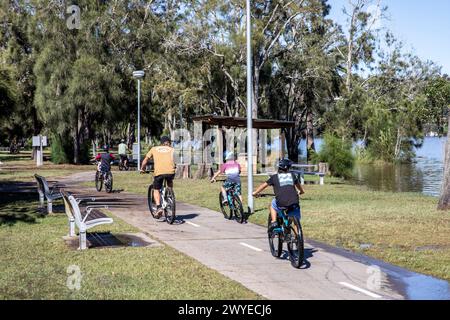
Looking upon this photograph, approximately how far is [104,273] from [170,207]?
17.5 feet

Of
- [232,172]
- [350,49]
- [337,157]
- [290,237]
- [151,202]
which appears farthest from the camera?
[350,49]

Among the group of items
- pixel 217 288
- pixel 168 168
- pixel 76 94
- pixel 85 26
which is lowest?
pixel 217 288

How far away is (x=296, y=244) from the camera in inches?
350

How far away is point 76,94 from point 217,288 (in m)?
33.2

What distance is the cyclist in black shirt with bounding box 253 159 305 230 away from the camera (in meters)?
9.20

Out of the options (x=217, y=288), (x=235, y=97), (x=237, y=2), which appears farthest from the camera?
(x=235, y=97)

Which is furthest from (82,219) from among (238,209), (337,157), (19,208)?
(337,157)

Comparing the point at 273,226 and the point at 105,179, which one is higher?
the point at 105,179

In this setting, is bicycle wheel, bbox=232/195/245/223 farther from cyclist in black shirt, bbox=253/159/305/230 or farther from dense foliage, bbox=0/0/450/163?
dense foliage, bbox=0/0/450/163

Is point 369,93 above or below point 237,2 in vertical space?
below

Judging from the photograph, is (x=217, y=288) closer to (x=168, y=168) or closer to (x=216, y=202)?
(x=168, y=168)

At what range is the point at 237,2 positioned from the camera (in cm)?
4359

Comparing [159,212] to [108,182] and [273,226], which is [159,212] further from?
[108,182]

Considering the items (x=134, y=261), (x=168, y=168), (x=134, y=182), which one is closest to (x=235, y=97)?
(x=134, y=182)
